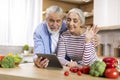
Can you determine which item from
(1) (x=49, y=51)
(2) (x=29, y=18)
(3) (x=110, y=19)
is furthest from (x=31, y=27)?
(1) (x=49, y=51)

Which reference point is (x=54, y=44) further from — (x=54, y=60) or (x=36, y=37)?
(x=54, y=60)

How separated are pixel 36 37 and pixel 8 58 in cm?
48

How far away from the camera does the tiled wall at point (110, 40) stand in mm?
3861

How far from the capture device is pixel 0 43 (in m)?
3.78

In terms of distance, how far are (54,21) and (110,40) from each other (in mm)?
2157

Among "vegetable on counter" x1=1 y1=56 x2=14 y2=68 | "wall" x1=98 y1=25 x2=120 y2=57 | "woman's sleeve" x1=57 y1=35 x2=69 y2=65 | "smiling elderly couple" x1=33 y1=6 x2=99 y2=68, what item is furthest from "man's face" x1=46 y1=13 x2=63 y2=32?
"wall" x1=98 y1=25 x2=120 y2=57

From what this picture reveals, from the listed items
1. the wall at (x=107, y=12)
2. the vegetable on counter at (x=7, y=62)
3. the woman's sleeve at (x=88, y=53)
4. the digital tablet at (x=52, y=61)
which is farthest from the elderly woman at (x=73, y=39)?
the wall at (x=107, y=12)

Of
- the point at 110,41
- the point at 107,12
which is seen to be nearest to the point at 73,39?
the point at 107,12

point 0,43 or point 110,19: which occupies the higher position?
point 110,19

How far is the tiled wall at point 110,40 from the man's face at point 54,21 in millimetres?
1962

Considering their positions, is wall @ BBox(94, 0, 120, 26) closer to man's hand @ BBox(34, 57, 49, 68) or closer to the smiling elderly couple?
the smiling elderly couple

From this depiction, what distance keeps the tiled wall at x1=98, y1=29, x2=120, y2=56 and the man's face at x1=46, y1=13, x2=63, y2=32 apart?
1962 millimetres

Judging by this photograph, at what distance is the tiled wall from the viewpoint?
386cm

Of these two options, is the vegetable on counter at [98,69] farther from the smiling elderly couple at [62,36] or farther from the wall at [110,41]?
the wall at [110,41]
